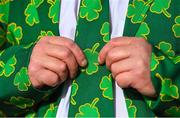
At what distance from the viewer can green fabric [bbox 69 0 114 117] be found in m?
1.04

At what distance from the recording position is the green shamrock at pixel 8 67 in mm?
1090

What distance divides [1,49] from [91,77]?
244 millimetres

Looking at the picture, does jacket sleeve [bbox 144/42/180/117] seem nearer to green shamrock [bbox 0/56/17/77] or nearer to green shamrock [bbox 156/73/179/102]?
green shamrock [bbox 156/73/179/102]

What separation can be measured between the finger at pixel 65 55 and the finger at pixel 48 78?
0.03 meters

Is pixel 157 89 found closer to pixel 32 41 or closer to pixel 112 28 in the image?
pixel 112 28

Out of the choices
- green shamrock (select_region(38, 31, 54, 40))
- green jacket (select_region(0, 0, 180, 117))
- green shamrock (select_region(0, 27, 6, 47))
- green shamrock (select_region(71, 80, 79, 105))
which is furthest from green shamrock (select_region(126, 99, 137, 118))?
green shamrock (select_region(0, 27, 6, 47))

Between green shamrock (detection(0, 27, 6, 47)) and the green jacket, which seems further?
green shamrock (detection(0, 27, 6, 47))

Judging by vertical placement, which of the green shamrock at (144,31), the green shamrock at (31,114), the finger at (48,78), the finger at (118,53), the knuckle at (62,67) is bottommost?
the green shamrock at (31,114)

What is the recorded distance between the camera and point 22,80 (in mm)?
1071

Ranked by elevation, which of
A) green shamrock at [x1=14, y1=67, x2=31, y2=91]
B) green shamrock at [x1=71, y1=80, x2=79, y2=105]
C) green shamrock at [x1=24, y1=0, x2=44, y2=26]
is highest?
green shamrock at [x1=24, y1=0, x2=44, y2=26]

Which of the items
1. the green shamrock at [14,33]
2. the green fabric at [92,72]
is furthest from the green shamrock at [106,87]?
the green shamrock at [14,33]

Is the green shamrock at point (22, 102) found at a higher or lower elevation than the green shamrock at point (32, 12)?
lower

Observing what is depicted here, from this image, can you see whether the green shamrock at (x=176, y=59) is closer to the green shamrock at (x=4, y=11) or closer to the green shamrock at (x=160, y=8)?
the green shamrock at (x=160, y=8)

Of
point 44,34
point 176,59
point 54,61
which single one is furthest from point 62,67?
point 176,59
